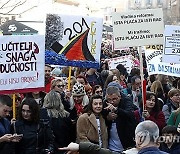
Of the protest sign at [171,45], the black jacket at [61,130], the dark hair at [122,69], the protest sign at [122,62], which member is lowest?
the black jacket at [61,130]

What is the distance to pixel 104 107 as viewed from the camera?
7711 mm

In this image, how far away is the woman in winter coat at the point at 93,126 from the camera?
24.3ft

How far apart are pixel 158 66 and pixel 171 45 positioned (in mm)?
2126

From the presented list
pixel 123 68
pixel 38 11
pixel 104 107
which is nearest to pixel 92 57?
pixel 104 107

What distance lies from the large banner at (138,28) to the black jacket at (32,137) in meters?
2.72

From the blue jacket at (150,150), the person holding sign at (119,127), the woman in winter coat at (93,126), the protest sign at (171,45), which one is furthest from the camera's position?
→ the protest sign at (171,45)

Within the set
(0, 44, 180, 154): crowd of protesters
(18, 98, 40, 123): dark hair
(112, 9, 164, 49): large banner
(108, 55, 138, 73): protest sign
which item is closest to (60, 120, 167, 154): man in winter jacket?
(0, 44, 180, 154): crowd of protesters

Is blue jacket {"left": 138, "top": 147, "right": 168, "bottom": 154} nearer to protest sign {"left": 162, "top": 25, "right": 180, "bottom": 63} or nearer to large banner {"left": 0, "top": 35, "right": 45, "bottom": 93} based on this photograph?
large banner {"left": 0, "top": 35, "right": 45, "bottom": 93}

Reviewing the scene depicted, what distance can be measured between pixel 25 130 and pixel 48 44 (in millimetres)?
2945

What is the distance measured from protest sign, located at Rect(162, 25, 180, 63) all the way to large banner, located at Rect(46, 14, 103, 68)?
1.14 m

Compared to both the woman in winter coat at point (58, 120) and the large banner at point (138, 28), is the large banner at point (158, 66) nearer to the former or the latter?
the large banner at point (138, 28)

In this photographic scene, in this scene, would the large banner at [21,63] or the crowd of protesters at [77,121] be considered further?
the large banner at [21,63]

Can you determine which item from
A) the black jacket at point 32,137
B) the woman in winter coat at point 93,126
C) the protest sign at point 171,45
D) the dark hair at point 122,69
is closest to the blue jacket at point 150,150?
the black jacket at point 32,137

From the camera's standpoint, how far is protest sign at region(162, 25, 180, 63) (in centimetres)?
995
